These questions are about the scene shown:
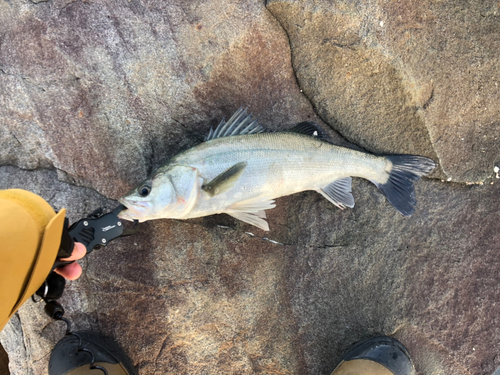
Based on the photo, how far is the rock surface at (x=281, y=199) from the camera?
272 centimetres

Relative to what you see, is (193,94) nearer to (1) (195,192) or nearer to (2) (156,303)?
(1) (195,192)

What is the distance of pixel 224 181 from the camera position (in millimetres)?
2490

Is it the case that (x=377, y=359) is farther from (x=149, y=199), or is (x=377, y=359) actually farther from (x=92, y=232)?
(x=92, y=232)

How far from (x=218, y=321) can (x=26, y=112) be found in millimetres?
2250

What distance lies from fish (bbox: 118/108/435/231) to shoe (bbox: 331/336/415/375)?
1.11 m

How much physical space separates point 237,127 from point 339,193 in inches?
39.0

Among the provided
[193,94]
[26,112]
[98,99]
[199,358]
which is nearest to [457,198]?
[193,94]

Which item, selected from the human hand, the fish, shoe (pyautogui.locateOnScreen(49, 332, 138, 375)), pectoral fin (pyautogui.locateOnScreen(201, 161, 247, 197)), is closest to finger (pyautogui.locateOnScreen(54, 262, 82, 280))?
the human hand

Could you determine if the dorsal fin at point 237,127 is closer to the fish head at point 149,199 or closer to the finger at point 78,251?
the fish head at point 149,199

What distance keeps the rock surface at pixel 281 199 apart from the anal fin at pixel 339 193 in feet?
0.41

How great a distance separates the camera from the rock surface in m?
2.72

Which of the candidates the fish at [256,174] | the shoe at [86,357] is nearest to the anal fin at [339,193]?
the fish at [256,174]

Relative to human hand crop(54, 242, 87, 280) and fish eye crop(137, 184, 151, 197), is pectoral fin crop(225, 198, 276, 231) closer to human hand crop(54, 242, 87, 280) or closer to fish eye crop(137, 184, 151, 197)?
fish eye crop(137, 184, 151, 197)

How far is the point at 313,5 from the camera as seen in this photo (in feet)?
9.22
